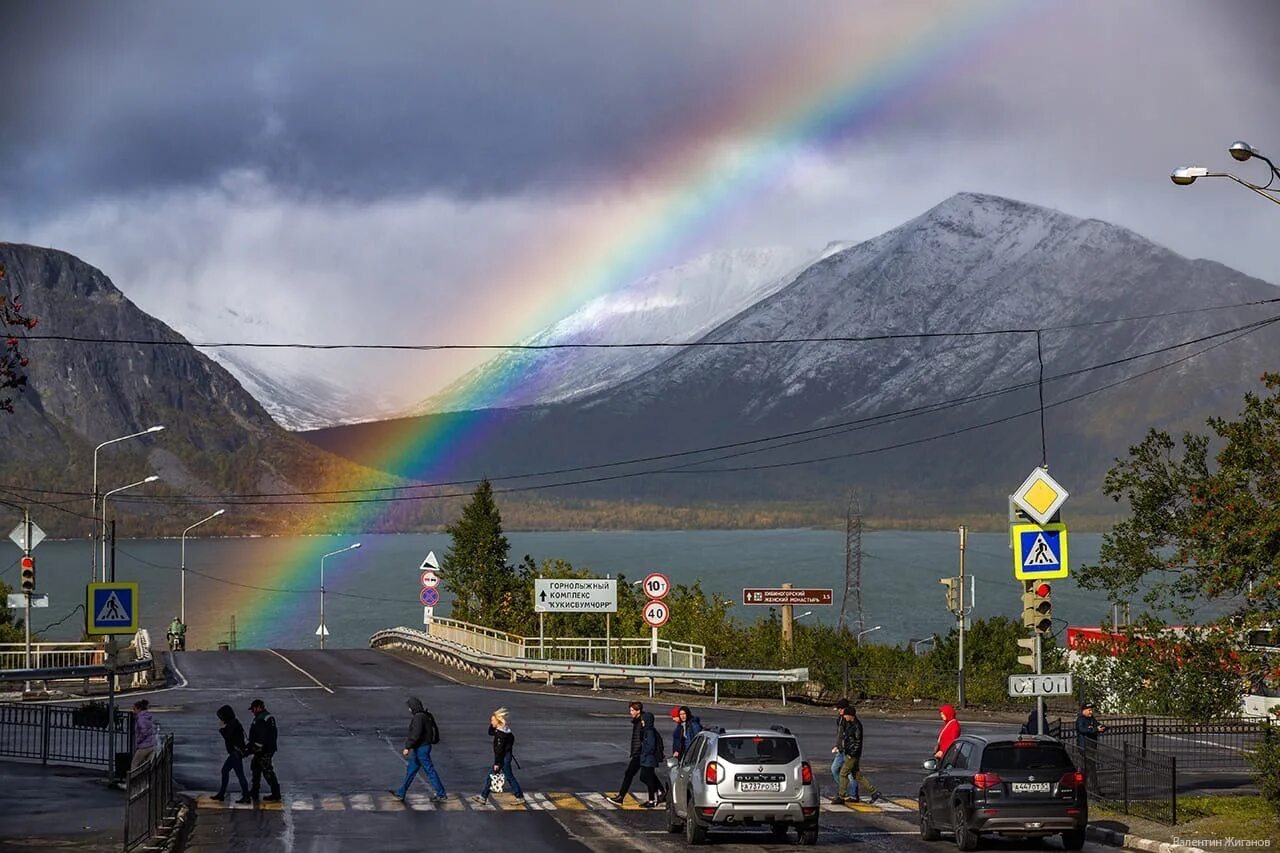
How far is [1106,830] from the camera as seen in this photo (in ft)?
78.2

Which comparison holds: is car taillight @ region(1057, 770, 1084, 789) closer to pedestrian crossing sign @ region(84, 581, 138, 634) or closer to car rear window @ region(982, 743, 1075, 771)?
car rear window @ region(982, 743, 1075, 771)

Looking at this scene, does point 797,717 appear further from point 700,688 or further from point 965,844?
point 965,844

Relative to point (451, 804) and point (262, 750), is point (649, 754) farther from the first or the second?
point (262, 750)

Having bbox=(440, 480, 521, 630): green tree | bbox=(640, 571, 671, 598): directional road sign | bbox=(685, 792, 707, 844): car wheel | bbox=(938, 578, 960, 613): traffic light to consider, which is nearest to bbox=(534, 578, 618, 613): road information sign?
bbox=(640, 571, 671, 598): directional road sign

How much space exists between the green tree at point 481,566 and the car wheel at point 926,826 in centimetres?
6163

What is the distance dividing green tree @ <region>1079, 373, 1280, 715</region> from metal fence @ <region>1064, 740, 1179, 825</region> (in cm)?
147

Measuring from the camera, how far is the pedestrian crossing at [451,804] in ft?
90.1

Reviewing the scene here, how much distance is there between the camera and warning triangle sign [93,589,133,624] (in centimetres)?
3103

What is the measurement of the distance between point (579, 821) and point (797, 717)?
2130 cm

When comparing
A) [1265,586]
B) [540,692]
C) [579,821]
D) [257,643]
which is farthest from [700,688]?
[257,643]

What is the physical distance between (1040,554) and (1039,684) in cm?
251

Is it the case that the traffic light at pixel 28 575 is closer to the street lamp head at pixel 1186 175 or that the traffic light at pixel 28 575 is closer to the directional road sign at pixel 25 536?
the directional road sign at pixel 25 536

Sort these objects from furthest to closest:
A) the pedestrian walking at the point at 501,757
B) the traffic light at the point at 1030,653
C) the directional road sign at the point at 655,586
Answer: the directional road sign at the point at 655,586 < the pedestrian walking at the point at 501,757 < the traffic light at the point at 1030,653

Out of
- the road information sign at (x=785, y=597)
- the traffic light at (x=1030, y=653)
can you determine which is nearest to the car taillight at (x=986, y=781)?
the traffic light at (x=1030, y=653)
